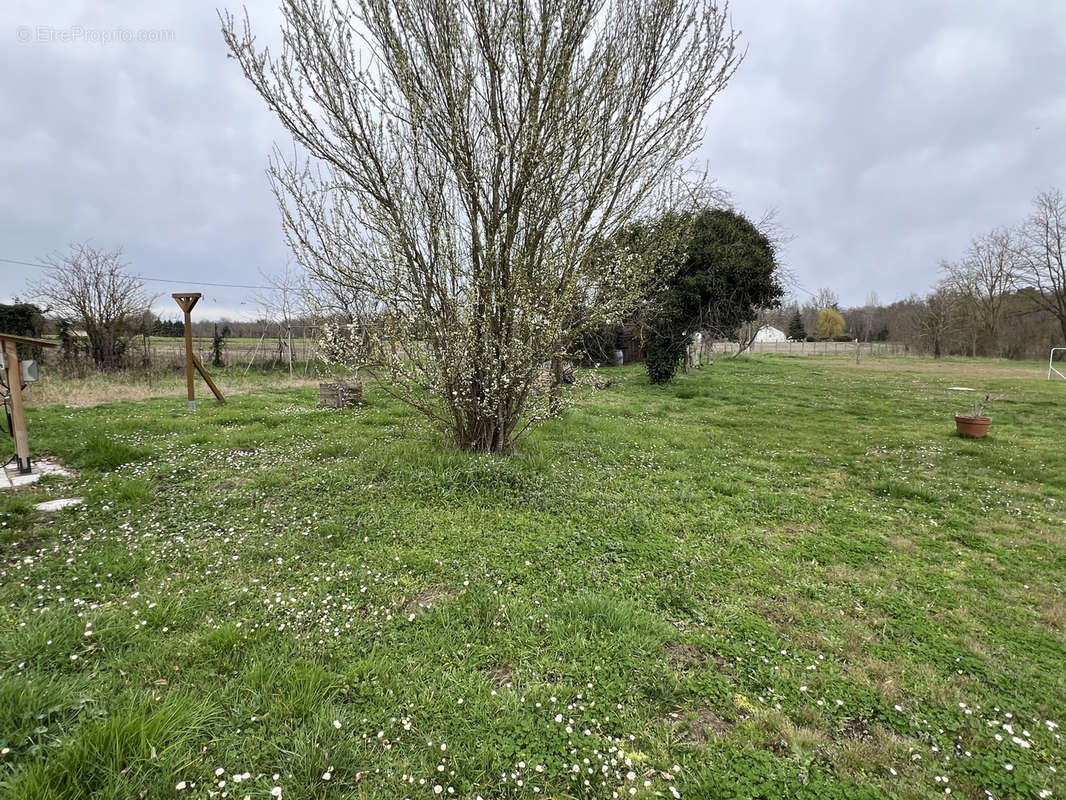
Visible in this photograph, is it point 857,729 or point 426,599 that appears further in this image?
point 426,599

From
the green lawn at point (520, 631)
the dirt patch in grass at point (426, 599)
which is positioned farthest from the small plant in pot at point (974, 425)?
the dirt patch in grass at point (426, 599)

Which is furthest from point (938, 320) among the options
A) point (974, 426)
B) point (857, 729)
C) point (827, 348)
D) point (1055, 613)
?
point (857, 729)

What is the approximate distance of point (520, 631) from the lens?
2.75 meters

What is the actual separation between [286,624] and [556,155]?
505 cm

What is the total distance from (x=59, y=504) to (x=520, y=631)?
15.8 feet

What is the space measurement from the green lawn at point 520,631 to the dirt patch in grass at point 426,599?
0.02m

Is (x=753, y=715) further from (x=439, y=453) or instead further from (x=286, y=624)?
(x=439, y=453)

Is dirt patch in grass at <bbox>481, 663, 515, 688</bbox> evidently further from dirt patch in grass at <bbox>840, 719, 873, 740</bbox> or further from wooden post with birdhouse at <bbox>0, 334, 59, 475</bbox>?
wooden post with birdhouse at <bbox>0, 334, 59, 475</bbox>

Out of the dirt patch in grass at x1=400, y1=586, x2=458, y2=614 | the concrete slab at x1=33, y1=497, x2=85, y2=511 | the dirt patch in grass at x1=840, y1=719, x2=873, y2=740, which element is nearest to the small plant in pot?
the dirt patch in grass at x1=840, y1=719, x2=873, y2=740

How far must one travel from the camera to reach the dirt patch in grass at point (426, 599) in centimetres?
296

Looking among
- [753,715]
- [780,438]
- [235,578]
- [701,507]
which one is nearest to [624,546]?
[701,507]

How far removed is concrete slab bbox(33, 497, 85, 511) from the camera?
4305mm

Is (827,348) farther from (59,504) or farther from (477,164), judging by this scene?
(59,504)

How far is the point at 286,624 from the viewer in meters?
2.71
